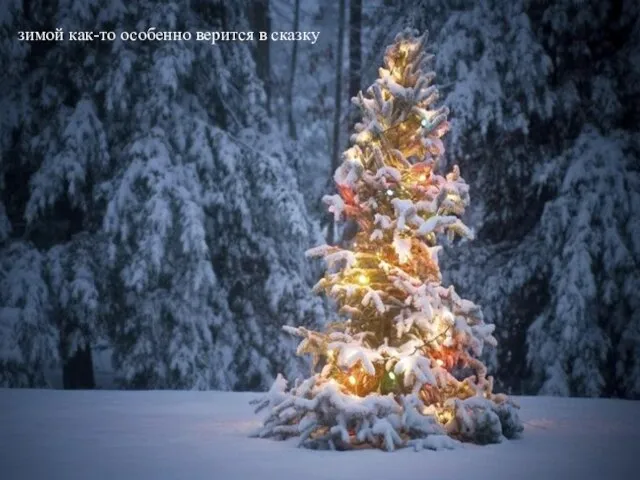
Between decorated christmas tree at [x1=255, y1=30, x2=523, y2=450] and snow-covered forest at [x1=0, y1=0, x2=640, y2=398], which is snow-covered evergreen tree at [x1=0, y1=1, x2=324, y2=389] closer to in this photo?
snow-covered forest at [x1=0, y1=0, x2=640, y2=398]

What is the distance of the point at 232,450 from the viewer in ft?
22.1

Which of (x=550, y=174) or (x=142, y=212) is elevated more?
(x=550, y=174)

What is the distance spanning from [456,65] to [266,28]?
20.5ft

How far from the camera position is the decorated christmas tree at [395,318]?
23.2 ft

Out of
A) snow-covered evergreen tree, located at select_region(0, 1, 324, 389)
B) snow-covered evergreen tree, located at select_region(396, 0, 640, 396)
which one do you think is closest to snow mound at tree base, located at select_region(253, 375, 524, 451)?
snow-covered evergreen tree, located at select_region(396, 0, 640, 396)

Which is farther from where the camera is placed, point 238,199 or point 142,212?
point 238,199

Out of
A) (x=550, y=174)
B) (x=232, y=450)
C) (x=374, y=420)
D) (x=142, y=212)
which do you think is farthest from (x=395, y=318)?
(x=550, y=174)

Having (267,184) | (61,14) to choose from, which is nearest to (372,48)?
(267,184)

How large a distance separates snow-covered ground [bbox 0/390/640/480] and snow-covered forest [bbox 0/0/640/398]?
4.74 meters

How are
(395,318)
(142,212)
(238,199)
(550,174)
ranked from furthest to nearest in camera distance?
(238,199) < (550,174) < (142,212) < (395,318)

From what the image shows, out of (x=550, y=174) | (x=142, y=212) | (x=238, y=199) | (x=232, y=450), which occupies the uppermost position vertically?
(x=550, y=174)

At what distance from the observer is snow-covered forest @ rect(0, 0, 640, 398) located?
46.7ft

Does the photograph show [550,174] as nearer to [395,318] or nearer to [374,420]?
[395,318]

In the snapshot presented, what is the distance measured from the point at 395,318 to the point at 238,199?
28.4 feet
